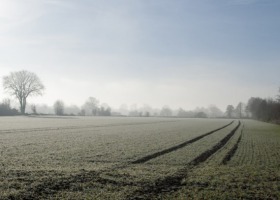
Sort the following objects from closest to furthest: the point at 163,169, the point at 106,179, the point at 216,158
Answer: the point at 106,179
the point at 163,169
the point at 216,158

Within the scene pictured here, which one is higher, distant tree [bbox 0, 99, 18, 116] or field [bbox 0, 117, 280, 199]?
distant tree [bbox 0, 99, 18, 116]

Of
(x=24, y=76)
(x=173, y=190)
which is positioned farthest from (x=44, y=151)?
(x=24, y=76)

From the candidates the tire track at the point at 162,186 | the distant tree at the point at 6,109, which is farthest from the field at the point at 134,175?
the distant tree at the point at 6,109

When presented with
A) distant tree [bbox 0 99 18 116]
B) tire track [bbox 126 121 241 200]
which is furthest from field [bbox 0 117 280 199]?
distant tree [bbox 0 99 18 116]

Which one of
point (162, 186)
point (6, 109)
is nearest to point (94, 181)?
point (162, 186)

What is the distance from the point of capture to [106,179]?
17297mm

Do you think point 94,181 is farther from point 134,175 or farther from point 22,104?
point 22,104

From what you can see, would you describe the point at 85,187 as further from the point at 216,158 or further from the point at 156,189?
the point at 216,158

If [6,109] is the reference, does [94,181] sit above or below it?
below

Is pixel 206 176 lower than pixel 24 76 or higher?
lower

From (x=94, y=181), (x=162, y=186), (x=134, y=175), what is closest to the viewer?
(x=162, y=186)

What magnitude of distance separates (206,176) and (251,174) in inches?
108

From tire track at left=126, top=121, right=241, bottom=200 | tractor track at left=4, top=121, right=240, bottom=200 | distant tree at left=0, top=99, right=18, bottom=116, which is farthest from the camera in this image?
distant tree at left=0, top=99, right=18, bottom=116

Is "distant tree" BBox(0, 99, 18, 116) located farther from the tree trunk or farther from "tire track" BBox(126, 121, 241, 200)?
"tire track" BBox(126, 121, 241, 200)
